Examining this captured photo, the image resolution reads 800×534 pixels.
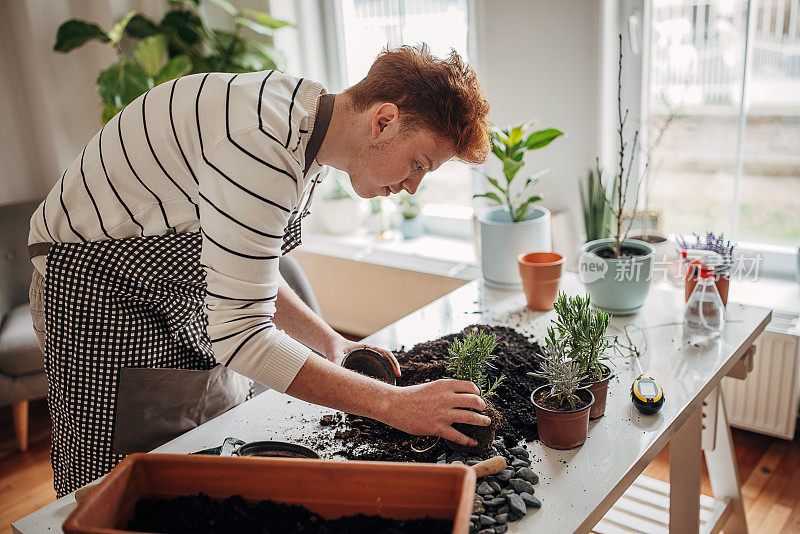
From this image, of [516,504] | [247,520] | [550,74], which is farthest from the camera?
[550,74]

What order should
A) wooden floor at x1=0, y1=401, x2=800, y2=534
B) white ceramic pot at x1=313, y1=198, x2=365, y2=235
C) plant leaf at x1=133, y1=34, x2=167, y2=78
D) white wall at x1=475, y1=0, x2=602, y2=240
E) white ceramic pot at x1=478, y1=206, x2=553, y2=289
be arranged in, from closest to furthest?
white ceramic pot at x1=478, y1=206, x2=553, y2=289 → wooden floor at x1=0, y1=401, x2=800, y2=534 → white wall at x1=475, y1=0, x2=602, y2=240 → plant leaf at x1=133, y1=34, x2=167, y2=78 → white ceramic pot at x1=313, y1=198, x2=365, y2=235

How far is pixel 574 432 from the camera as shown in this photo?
4.08 feet

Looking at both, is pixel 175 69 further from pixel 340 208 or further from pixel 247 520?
pixel 247 520

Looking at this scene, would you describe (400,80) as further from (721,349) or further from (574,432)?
(721,349)

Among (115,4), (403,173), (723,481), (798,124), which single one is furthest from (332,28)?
(723,481)

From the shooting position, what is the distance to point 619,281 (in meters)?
1.81

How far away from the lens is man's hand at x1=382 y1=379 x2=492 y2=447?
1172 mm

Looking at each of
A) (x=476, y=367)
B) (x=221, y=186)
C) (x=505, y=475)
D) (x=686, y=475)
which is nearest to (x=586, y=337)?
(x=476, y=367)

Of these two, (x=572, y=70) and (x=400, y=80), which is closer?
(x=400, y=80)

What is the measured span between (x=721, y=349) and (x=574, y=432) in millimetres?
599

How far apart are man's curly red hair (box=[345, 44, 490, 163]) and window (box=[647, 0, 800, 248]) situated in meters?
1.68

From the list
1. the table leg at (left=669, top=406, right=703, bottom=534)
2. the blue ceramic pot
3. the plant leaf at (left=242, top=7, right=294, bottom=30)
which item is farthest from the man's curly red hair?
the plant leaf at (left=242, top=7, right=294, bottom=30)

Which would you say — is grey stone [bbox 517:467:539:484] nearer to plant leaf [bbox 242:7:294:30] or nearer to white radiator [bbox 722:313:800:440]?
white radiator [bbox 722:313:800:440]

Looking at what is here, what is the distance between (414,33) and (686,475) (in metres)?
2.61
